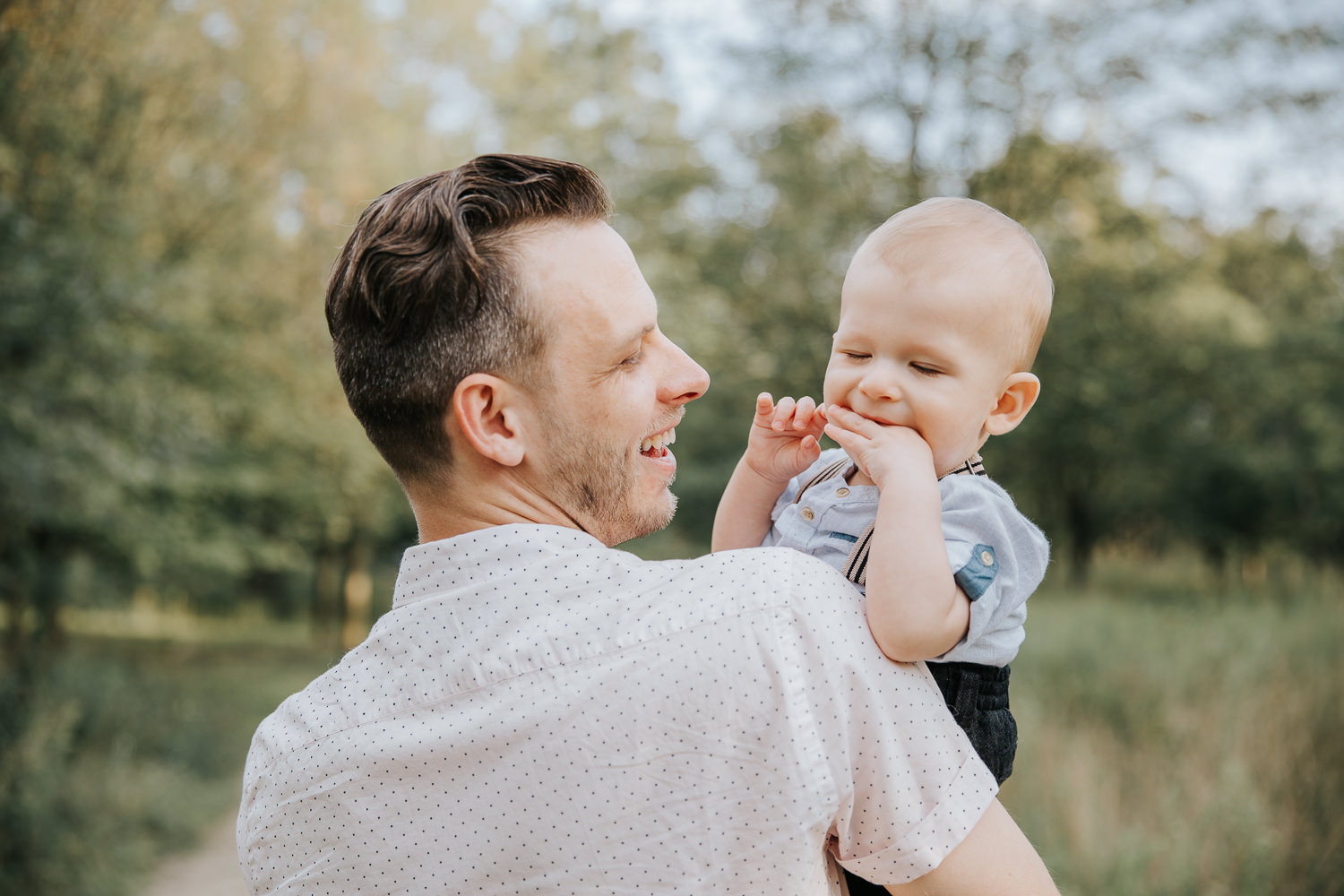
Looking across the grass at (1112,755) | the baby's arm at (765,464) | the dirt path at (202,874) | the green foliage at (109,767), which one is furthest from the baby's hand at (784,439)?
the dirt path at (202,874)

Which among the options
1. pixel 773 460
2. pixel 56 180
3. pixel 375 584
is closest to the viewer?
pixel 773 460

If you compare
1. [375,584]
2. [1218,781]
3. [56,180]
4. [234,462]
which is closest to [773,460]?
[1218,781]

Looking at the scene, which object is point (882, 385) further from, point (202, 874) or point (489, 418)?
point (202, 874)

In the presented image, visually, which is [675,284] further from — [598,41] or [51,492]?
[51,492]

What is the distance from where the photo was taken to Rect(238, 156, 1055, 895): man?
1324 millimetres

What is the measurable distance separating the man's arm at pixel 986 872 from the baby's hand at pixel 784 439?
0.68m

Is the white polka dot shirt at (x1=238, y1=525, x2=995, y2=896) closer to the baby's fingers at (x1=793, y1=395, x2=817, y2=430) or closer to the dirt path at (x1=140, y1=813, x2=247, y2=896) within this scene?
the baby's fingers at (x1=793, y1=395, x2=817, y2=430)

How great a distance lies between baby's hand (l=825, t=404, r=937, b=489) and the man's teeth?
328mm

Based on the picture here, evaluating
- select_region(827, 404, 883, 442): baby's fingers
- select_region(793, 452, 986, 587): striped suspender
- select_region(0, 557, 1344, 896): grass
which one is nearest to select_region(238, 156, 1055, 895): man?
select_region(793, 452, 986, 587): striped suspender

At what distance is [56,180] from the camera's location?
7270 millimetres

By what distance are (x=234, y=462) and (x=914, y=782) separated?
14214mm

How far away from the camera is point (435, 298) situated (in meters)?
1.63

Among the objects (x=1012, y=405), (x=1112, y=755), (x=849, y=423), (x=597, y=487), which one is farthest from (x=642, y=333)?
(x=1112, y=755)

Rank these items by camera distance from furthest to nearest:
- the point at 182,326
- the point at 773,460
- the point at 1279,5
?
the point at 182,326
the point at 1279,5
the point at 773,460
